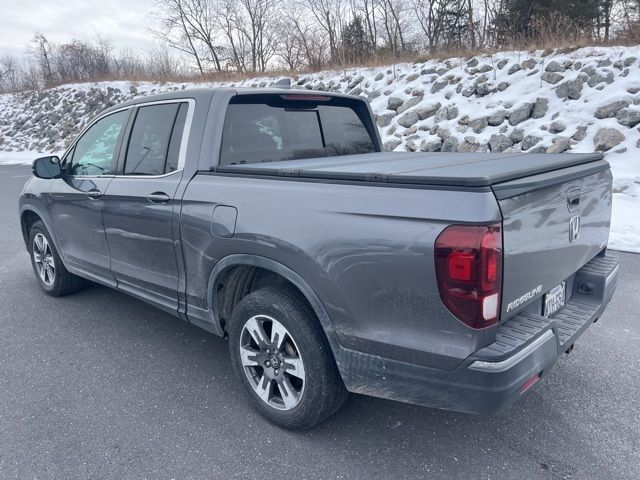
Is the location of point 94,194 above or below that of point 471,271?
above

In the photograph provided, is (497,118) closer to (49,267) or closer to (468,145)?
(468,145)

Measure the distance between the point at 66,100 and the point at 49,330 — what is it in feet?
81.1

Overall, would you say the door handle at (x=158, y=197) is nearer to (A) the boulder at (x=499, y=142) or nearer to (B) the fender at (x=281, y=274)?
(B) the fender at (x=281, y=274)

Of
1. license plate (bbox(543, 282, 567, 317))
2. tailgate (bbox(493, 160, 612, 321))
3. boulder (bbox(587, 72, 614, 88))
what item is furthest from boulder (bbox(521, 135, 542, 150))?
license plate (bbox(543, 282, 567, 317))

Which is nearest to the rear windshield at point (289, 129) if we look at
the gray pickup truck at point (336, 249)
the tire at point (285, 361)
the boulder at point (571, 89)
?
the gray pickup truck at point (336, 249)

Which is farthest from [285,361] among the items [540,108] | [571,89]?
[571,89]

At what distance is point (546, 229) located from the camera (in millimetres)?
2270

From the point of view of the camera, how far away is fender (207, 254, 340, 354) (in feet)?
7.84

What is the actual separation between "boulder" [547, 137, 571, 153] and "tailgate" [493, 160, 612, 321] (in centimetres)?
710

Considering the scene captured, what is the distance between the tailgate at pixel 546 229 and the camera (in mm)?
2041

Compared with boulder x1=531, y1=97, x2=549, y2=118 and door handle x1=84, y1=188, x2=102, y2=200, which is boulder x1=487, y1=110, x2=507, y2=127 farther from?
door handle x1=84, y1=188, x2=102, y2=200

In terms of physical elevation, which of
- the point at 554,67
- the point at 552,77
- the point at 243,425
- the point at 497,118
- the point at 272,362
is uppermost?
the point at 554,67

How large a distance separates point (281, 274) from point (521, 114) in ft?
31.5

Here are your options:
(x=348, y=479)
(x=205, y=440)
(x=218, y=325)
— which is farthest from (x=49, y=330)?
(x=348, y=479)
